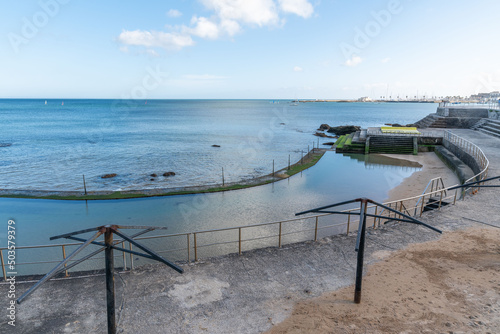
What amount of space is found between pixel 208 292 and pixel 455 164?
2651 cm

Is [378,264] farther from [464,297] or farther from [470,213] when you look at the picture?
[470,213]

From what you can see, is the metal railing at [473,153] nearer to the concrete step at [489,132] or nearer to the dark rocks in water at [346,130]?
the concrete step at [489,132]

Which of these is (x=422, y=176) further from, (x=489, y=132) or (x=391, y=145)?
(x=489, y=132)

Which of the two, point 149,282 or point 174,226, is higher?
point 149,282

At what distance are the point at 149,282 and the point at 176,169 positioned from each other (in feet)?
79.0

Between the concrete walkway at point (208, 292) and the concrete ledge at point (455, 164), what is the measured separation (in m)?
14.9

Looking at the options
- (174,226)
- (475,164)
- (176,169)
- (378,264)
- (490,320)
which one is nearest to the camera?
(490,320)

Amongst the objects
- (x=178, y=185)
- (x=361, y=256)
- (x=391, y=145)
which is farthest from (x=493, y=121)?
(x=361, y=256)

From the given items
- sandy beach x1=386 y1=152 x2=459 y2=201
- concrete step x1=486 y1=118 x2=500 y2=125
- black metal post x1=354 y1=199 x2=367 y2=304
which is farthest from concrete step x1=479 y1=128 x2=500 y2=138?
black metal post x1=354 y1=199 x2=367 y2=304

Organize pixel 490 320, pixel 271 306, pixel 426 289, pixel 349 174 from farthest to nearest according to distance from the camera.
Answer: pixel 349 174
pixel 426 289
pixel 271 306
pixel 490 320

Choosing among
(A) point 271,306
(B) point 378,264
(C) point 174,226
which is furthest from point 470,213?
(C) point 174,226

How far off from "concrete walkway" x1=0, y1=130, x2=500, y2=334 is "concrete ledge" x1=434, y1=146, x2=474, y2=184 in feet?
48.9

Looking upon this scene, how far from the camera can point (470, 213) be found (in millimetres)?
13016

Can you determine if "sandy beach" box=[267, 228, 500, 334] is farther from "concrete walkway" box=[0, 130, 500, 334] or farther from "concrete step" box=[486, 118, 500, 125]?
"concrete step" box=[486, 118, 500, 125]
